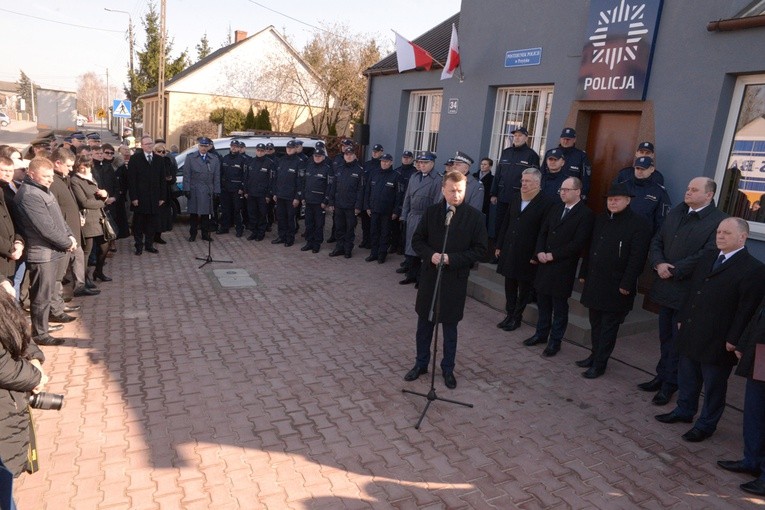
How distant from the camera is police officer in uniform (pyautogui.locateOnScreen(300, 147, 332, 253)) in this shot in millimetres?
10609

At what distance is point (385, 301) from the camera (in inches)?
311

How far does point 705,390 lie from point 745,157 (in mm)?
3496

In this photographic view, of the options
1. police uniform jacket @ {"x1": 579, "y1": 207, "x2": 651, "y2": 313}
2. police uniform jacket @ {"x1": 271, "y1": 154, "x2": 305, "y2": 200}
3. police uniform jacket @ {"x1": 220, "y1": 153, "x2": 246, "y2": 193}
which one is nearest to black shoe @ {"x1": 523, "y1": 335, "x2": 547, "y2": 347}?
police uniform jacket @ {"x1": 579, "y1": 207, "x2": 651, "y2": 313}

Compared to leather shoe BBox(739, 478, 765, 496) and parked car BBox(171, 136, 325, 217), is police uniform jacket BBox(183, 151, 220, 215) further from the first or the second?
leather shoe BBox(739, 478, 765, 496)

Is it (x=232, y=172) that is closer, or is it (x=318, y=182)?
(x=318, y=182)

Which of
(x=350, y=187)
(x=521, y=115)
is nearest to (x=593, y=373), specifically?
→ (x=521, y=115)

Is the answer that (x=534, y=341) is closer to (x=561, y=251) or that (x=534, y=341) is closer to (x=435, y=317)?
(x=561, y=251)

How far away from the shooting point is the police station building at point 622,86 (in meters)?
6.39

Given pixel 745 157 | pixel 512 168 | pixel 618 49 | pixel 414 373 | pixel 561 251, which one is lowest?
pixel 414 373

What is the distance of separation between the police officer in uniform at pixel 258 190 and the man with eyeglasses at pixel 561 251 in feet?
22.8

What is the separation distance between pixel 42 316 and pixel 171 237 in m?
6.08

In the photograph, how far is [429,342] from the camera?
5.33m

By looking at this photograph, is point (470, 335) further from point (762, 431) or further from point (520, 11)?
point (520, 11)

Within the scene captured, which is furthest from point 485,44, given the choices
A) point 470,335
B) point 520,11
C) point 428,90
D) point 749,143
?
point 470,335
